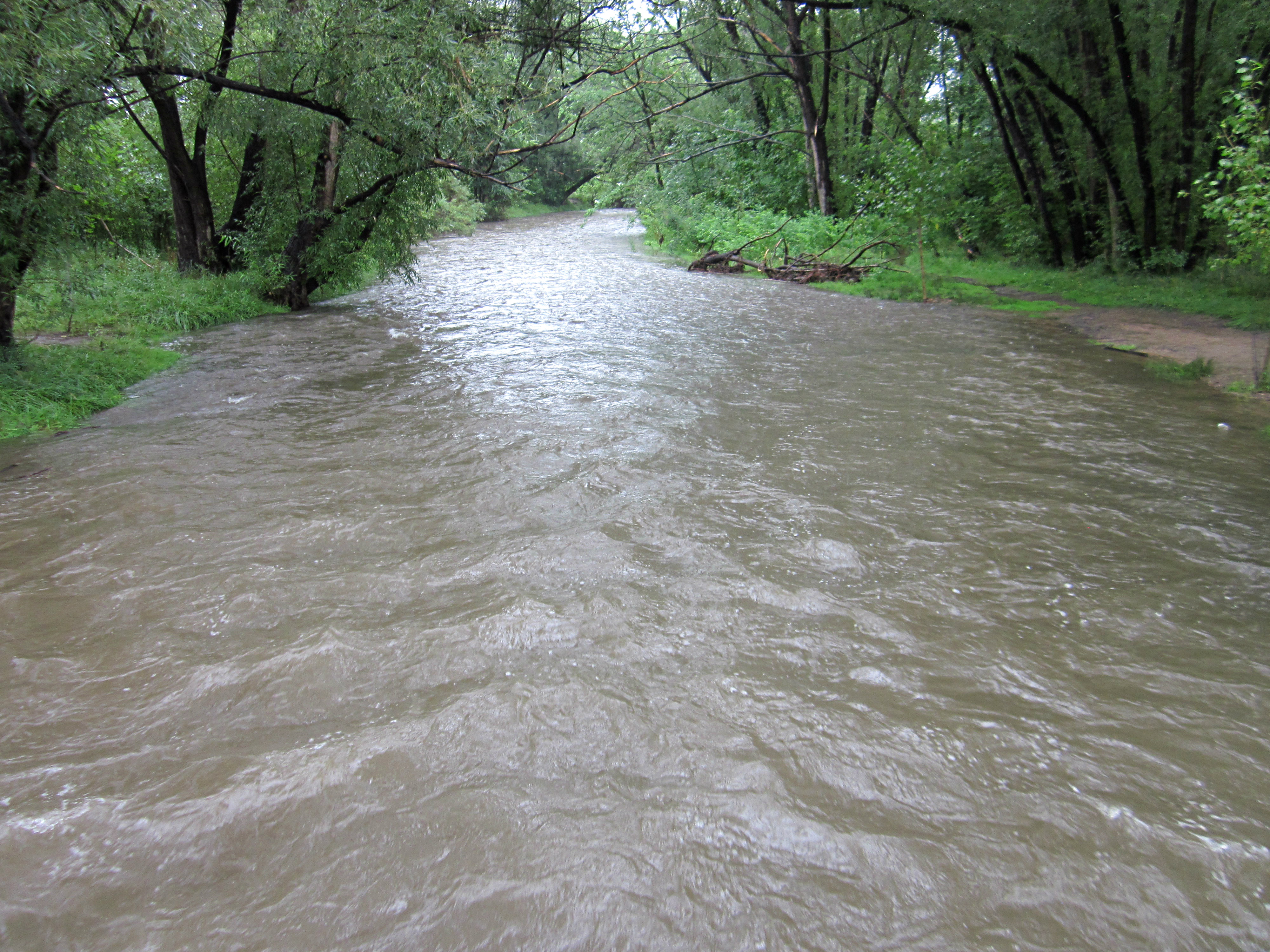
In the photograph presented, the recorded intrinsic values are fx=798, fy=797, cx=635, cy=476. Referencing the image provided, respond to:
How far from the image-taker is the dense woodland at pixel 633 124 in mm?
8547

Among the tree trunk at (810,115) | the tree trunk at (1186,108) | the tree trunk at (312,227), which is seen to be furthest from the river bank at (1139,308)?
the tree trunk at (312,227)

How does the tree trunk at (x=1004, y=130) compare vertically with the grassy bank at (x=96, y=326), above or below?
above

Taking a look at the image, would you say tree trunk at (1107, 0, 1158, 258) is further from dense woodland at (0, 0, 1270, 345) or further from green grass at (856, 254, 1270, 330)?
green grass at (856, 254, 1270, 330)

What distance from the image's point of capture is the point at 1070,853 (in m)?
2.96

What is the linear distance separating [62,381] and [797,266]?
606 inches

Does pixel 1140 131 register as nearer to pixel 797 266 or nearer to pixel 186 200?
pixel 797 266

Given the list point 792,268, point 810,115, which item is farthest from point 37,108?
point 810,115

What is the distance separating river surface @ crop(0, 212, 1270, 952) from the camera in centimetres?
279

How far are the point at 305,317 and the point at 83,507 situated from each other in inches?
364

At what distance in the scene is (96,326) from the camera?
11.6m

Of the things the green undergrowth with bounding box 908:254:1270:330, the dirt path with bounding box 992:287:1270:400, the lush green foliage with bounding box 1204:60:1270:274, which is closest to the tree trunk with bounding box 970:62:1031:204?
the green undergrowth with bounding box 908:254:1270:330

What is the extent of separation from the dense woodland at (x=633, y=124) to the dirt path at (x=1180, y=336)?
4.08ft

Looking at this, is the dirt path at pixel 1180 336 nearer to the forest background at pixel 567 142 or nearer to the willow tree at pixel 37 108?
the forest background at pixel 567 142

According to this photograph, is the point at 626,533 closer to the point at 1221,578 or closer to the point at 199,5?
the point at 1221,578
